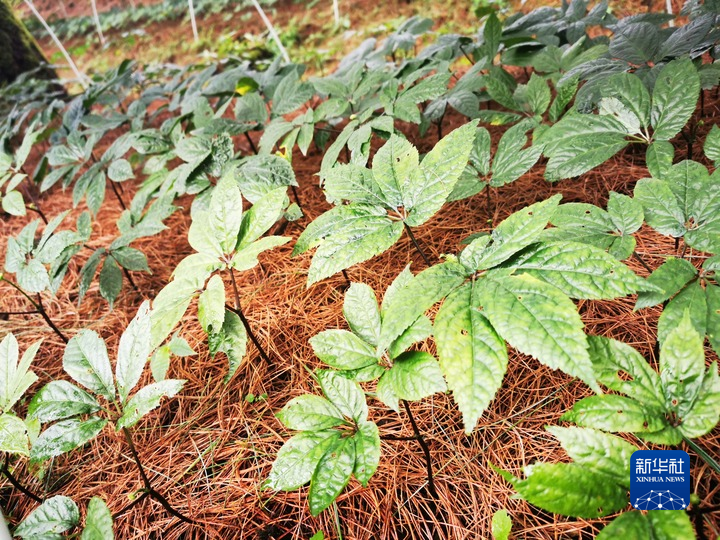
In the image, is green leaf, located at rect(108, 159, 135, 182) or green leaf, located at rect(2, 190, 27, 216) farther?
green leaf, located at rect(108, 159, 135, 182)

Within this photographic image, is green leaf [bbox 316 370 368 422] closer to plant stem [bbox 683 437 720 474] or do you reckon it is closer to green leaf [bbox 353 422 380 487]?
green leaf [bbox 353 422 380 487]

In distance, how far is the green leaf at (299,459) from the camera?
849 mm

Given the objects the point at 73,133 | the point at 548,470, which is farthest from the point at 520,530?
the point at 73,133

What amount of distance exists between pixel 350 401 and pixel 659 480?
0.60 metres

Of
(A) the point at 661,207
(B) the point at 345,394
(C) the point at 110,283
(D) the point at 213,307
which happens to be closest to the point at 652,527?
(B) the point at 345,394

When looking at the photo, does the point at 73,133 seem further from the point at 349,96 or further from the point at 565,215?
the point at 565,215


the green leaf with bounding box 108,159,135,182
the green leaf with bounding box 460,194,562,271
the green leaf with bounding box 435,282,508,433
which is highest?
the green leaf with bounding box 108,159,135,182

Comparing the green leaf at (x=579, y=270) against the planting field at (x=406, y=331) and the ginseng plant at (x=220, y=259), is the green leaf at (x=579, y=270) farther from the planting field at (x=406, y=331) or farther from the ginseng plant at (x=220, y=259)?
the ginseng plant at (x=220, y=259)

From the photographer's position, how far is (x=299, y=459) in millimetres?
871

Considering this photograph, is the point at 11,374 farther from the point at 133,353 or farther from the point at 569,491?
the point at 569,491

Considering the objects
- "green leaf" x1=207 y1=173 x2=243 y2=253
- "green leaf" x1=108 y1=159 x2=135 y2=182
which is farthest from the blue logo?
"green leaf" x1=108 y1=159 x2=135 y2=182

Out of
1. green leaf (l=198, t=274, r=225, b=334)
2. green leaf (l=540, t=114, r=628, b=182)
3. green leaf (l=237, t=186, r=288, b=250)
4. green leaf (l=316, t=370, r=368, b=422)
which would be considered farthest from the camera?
green leaf (l=540, t=114, r=628, b=182)

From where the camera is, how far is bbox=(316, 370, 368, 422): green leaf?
923mm

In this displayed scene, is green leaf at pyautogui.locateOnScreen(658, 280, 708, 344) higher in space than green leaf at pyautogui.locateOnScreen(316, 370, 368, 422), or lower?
lower
